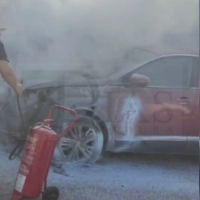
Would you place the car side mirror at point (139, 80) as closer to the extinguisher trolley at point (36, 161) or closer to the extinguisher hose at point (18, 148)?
the extinguisher trolley at point (36, 161)

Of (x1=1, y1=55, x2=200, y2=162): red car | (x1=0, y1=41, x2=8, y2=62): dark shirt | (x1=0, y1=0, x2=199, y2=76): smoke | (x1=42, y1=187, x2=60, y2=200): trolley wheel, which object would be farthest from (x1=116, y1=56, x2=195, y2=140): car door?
(x1=0, y1=41, x2=8, y2=62): dark shirt

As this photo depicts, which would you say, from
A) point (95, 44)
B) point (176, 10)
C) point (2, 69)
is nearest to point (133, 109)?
point (95, 44)

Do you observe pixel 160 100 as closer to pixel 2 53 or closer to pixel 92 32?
pixel 92 32

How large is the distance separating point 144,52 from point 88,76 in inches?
17.9

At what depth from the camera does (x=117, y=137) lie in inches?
147

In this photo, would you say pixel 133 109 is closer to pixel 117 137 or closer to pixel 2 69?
pixel 117 137

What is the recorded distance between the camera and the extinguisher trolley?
11.5 feet

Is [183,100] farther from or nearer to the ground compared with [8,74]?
nearer to the ground

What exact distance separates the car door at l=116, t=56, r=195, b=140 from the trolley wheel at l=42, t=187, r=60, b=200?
683 millimetres

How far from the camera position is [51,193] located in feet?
12.0

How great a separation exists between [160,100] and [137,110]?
0.62ft

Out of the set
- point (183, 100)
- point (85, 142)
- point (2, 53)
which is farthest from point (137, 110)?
point (2, 53)

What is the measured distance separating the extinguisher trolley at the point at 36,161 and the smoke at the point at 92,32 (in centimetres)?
51

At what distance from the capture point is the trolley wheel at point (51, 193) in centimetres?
363
